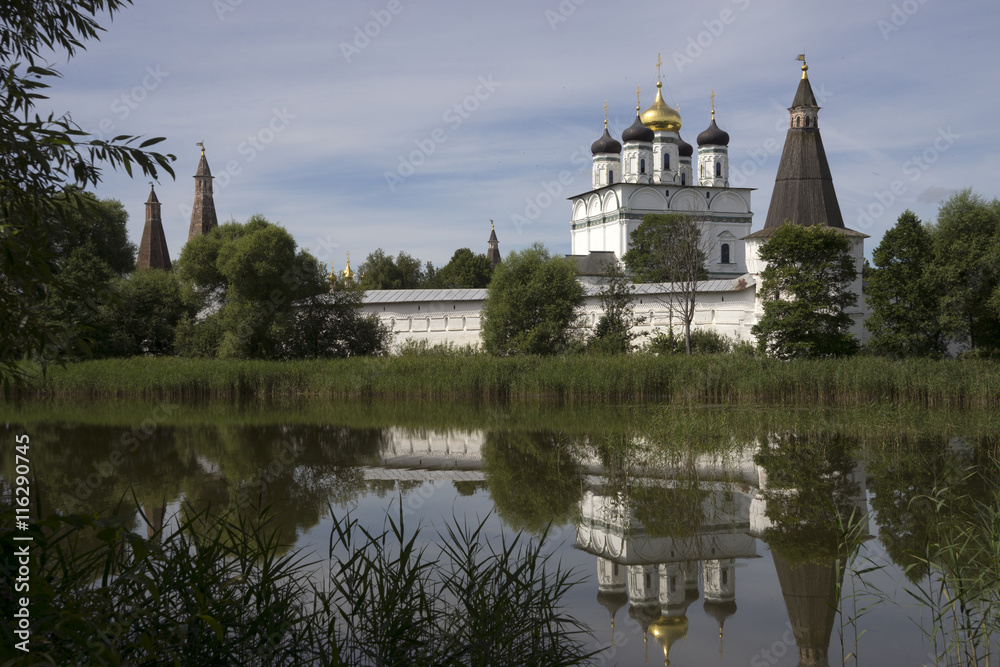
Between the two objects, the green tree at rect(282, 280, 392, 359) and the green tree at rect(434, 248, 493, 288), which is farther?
the green tree at rect(434, 248, 493, 288)

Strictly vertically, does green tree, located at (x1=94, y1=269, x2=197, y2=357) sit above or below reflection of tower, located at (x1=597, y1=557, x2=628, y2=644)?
above

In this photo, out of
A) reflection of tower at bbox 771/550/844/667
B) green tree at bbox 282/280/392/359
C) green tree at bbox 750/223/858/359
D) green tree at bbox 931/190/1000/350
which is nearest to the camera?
reflection of tower at bbox 771/550/844/667

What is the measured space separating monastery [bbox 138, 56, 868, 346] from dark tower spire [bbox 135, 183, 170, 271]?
45 mm

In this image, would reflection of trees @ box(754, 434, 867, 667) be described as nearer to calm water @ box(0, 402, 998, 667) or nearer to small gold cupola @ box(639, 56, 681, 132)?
calm water @ box(0, 402, 998, 667)

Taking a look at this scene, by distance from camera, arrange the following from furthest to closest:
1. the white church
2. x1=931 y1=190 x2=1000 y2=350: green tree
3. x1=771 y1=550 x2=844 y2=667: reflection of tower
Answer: the white church
x1=931 y1=190 x2=1000 y2=350: green tree
x1=771 y1=550 x2=844 y2=667: reflection of tower

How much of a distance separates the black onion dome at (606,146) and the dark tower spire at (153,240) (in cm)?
2096

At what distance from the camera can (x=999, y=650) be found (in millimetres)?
3746

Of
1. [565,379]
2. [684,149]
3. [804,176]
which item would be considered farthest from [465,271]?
[565,379]

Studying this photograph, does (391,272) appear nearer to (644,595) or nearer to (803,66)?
(803,66)

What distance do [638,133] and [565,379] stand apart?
1085 inches

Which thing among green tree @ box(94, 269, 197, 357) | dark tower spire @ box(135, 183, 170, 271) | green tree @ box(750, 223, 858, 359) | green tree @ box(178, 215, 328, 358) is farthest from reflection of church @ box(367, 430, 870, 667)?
dark tower spire @ box(135, 183, 170, 271)

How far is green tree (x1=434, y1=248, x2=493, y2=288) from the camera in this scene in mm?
43875

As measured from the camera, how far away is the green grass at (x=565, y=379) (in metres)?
14.4

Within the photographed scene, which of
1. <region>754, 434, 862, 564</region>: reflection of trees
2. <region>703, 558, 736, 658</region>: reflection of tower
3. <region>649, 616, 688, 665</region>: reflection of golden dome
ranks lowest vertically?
<region>649, 616, 688, 665</region>: reflection of golden dome
